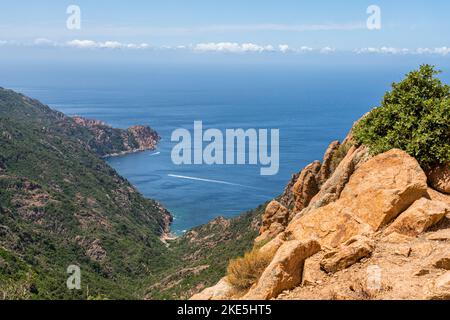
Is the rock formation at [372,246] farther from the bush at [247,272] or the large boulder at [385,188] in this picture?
the bush at [247,272]

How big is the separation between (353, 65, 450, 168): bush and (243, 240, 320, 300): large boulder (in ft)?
19.8

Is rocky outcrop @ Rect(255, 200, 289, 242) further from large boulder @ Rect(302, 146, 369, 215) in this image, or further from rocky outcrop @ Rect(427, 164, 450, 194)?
rocky outcrop @ Rect(427, 164, 450, 194)

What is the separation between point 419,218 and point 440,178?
10.2 ft

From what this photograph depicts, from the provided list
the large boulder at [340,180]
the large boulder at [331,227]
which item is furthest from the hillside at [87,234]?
the large boulder at [331,227]

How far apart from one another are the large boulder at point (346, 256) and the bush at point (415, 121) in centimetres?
495

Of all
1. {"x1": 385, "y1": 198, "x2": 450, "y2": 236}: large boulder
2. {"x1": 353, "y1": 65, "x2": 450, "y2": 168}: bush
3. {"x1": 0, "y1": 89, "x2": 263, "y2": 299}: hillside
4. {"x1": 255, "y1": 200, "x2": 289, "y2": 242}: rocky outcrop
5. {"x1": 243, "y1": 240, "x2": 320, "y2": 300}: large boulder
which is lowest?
{"x1": 0, "y1": 89, "x2": 263, "y2": 299}: hillside

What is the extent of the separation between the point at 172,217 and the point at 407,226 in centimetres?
10960

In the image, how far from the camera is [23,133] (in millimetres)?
118250

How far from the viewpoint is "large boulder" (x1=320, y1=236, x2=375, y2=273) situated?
34.9 feet

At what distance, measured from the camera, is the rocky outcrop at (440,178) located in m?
14.1

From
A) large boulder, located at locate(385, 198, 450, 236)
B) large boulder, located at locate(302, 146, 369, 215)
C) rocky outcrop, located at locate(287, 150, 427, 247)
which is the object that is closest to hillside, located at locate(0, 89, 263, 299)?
large boulder, located at locate(302, 146, 369, 215)

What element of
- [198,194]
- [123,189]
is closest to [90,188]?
[123,189]

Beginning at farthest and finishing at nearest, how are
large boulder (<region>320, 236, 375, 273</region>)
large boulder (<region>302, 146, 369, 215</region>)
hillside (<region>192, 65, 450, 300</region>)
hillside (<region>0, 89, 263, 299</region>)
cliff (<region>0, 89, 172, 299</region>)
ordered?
1. cliff (<region>0, 89, 172, 299</region>)
2. hillside (<region>0, 89, 263, 299</region>)
3. large boulder (<region>302, 146, 369, 215</region>)
4. large boulder (<region>320, 236, 375, 273</region>)
5. hillside (<region>192, 65, 450, 300</region>)

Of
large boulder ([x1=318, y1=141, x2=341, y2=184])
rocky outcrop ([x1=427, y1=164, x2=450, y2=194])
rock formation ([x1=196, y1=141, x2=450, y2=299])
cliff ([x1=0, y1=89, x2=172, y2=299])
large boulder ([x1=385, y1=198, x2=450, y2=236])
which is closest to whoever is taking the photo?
rock formation ([x1=196, y1=141, x2=450, y2=299])
